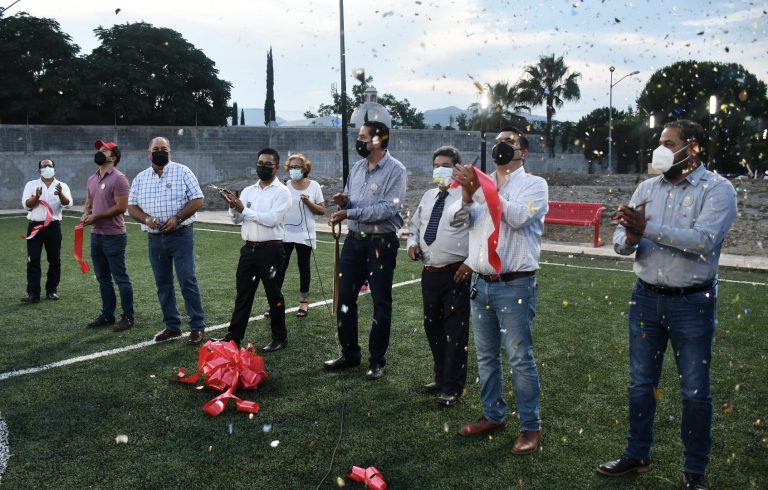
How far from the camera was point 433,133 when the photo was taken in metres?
35.8

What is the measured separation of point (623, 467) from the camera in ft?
12.8

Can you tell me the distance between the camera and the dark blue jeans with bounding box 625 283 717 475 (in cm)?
361

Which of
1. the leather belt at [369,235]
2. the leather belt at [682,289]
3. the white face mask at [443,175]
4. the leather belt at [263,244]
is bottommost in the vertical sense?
the leather belt at [682,289]

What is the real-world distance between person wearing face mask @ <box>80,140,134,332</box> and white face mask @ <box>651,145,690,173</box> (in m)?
5.72

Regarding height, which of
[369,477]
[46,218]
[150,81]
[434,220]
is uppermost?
[150,81]

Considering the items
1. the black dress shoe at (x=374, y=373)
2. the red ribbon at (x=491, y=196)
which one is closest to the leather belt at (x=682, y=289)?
Answer: the red ribbon at (x=491, y=196)

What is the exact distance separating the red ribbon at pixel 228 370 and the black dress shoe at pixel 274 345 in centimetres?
90

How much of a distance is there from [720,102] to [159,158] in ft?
133

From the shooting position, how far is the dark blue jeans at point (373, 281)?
18.7 feet

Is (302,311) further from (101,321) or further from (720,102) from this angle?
(720,102)

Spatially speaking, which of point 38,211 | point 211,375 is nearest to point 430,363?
point 211,375

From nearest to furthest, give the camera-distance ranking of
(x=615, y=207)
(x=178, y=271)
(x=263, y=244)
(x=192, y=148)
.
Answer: (x=263, y=244), (x=178, y=271), (x=615, y=207), (x=192, y=148)

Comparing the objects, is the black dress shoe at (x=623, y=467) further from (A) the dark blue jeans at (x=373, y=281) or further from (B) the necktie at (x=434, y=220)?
(A) the dark blue jeans at (x=373, y=281)

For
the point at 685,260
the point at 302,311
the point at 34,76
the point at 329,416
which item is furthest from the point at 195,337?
the point at 34,76
